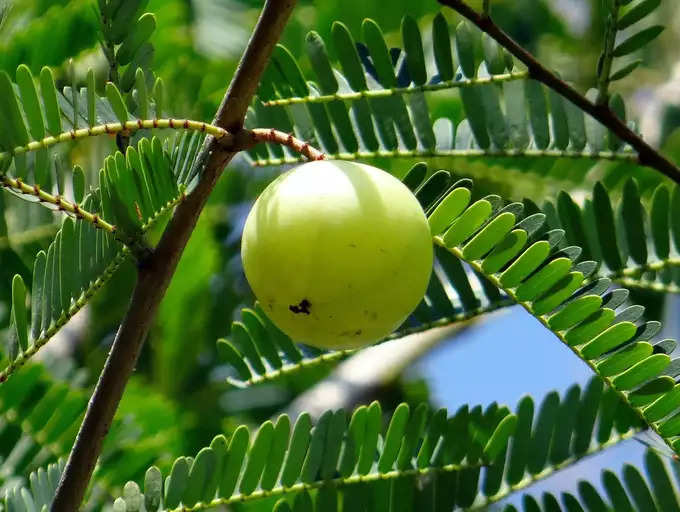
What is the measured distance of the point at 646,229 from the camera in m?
1.57

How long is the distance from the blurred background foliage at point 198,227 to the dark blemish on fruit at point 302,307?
662 millimetres

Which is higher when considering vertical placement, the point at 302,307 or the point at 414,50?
the point at 414,50

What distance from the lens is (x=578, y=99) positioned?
1.34m

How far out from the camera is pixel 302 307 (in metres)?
1.05

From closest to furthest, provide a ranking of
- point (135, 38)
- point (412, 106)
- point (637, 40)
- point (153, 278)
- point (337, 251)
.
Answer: point (337, 251)
point (153, 278)
point (135, 38)
point (637, 40)
point (412, 106)

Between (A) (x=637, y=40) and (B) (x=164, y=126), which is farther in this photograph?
(A) (x=637, y=40)

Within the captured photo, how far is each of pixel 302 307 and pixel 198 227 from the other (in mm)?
1233

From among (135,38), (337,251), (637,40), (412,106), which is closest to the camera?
(337,251)

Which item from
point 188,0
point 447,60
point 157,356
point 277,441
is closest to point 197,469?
point 277,441

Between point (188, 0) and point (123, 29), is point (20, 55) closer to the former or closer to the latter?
point (123, 29)

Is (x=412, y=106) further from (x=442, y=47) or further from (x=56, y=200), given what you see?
(x=56, y=200)

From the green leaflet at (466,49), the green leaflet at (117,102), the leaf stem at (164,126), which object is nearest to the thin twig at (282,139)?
the leaf stem at (164,126)

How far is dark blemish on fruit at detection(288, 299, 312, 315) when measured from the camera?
3.43ft

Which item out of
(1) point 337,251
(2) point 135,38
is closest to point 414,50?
(2) point 135,38
